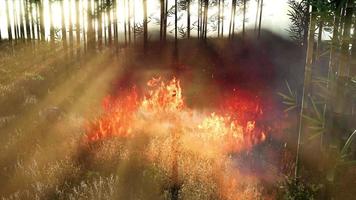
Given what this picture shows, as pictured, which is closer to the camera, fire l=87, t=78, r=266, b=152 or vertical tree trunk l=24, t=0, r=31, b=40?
fire l=87, t=78, r=266, b=152

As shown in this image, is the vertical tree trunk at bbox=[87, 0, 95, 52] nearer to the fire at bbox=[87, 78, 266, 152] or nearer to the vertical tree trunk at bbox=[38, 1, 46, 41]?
the vertical tree trunk at bbox=[38, 1, 46, 41]

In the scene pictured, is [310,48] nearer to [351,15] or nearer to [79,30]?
[351,15]

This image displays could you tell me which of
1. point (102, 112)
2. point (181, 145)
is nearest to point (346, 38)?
point (181, 145)

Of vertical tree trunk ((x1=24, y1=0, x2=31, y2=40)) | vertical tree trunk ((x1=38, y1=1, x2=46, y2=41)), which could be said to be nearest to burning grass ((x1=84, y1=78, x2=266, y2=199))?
vertical tree trunk ((x1=38, y1=1, x2=46, y2=41))

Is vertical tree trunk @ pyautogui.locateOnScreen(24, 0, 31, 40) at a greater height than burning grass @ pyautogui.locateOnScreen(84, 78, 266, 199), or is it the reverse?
vertical tree trunk @ pyautogui.locateOnScreen(24, 0, 31, 40)

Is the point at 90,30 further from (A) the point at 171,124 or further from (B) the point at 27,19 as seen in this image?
(A) the point at 171,124

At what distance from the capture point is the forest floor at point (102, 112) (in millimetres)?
6102

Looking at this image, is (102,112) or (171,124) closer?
(171,124)

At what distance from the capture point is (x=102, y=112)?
38.0ft

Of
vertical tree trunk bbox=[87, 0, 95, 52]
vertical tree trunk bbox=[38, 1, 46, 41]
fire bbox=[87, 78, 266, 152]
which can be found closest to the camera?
fire bbox=[87, 78, 266, 152]

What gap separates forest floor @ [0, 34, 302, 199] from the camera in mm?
6102

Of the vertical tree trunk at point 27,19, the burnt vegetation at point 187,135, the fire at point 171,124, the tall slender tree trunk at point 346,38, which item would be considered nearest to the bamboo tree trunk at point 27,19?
the vertical tree trunk at point 27,19

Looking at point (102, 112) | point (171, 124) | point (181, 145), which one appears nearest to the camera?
point (181, 145)

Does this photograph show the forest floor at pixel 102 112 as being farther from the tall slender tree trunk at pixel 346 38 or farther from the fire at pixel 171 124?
the tall slender tree trunk at pixel 346 38
